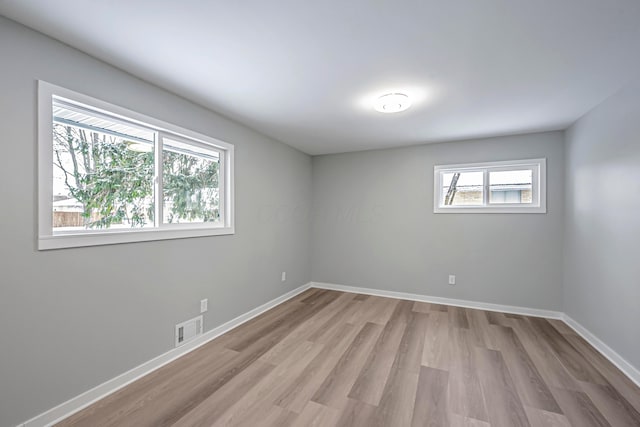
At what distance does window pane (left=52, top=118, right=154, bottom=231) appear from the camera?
1822mm

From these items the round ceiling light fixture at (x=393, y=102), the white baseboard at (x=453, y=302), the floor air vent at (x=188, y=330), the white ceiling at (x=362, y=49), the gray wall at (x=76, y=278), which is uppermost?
the white ceiling at (x=362, y=49)

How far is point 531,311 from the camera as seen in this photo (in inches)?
140

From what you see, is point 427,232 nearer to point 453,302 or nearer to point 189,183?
point 453,302

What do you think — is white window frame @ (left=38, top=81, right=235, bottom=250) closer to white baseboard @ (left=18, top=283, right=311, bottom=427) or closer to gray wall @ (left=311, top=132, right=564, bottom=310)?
white baseboard @ (left=18, top=283, right=311, bottom=427)

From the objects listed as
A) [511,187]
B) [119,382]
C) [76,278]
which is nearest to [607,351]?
[511,187]

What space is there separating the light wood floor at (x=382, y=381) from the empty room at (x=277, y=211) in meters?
0.02

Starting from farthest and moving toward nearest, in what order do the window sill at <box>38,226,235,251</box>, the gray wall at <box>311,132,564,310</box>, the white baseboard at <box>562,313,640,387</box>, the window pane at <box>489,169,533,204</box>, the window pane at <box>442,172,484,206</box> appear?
the window pane at <box>442,172,484,206</box>, the window pane at <box>489,169,533,204</box>, the gray wall at <box>311,132,564,310</box>, the white baseboard at <box>562,313,640,387</box>, the window sill at <box>38,226,235,251</box>

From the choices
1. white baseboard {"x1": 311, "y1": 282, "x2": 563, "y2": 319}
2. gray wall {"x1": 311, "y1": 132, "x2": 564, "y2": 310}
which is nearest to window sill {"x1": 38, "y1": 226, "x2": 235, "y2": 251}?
gray wall {"x1": 311, "y1": 132, "x2": 564, "y2": 310}

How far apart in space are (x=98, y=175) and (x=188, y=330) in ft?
5.15

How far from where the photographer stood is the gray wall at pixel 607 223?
7.23 feet

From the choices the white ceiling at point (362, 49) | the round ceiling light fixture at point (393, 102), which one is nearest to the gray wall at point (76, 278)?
the white ceiling at point (362, 49)

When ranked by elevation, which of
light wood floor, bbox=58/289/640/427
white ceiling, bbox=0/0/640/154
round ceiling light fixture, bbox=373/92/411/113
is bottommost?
light wood floor, bbox=58/289/640/427

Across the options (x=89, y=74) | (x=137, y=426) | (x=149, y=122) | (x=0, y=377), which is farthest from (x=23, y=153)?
(x=137, y=426)

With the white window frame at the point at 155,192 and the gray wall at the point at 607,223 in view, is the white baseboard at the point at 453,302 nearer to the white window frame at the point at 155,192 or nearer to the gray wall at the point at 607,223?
the gray wall at the point at 607,223
